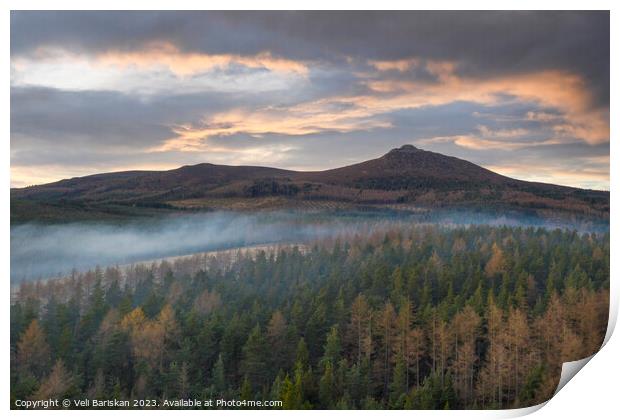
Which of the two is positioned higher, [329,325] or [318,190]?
[318,190]

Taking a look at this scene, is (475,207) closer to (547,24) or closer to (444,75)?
(444,75)

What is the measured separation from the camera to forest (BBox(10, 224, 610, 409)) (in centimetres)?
463

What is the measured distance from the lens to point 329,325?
479 centimetres

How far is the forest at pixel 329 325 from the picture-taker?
4.63 metres

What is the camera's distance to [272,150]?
16.7 feet

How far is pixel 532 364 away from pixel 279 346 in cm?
198

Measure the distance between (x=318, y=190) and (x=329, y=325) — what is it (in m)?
1.10

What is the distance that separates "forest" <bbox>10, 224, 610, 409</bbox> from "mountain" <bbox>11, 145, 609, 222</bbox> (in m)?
0.31

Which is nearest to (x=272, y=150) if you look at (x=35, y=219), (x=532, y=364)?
(x=35, y=219)

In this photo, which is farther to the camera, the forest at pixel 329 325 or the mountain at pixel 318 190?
the mountain at pixel 318 190

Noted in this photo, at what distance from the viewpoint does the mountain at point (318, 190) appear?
194 inches

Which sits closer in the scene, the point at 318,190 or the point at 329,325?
the point at 329,325

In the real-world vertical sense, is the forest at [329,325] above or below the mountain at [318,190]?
below

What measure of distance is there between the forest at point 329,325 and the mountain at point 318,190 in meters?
0.31
